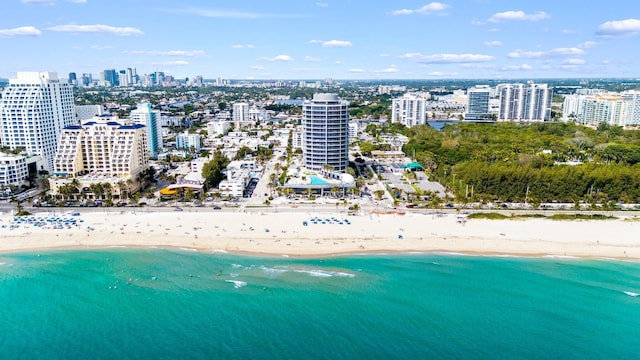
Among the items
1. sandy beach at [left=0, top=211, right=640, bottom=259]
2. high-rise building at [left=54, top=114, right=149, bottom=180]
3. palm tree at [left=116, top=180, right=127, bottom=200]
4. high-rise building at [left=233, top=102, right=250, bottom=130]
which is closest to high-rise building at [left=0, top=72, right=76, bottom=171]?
high-rise building at [left=54, top=114, right=149, bottom=180]

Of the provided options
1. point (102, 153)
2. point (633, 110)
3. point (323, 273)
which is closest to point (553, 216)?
point (323, 273)

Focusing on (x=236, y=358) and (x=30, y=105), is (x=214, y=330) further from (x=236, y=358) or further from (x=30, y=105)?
(x=30, y=105)

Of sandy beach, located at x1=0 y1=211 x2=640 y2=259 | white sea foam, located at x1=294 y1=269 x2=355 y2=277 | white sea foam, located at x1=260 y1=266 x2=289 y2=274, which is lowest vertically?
white sea foam, located at x1=294 y1=269 x2=355 y2=277

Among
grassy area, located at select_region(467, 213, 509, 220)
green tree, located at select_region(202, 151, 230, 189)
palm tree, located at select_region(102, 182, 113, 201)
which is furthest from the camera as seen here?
green tree, located at select_region(202, 151, 230, 189)

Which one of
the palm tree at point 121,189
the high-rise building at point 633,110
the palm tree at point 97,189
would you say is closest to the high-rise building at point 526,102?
the high-rise building at point 633,110

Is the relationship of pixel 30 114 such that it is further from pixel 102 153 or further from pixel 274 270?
pixel 274 270

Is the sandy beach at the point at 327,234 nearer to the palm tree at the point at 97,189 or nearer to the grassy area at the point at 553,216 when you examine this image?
the grassy area at the point at 553,216

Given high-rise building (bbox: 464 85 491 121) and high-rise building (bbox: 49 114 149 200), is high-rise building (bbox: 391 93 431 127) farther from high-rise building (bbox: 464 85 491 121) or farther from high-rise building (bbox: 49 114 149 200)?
high-rise building (bbox: 49 114 149 200)
